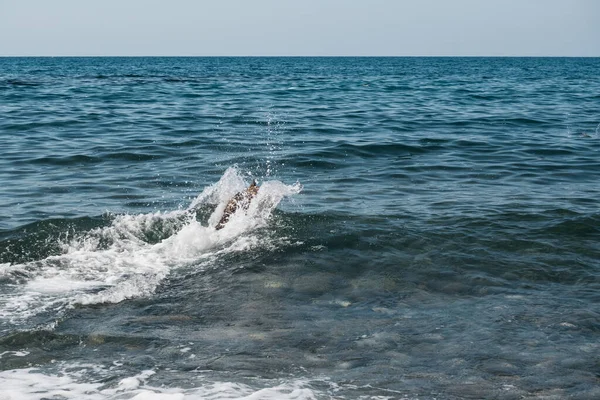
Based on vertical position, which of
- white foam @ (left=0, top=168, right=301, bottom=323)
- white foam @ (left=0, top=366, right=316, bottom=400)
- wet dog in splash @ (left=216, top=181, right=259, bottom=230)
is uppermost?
wet dog in splash @ (left=216, top=181, right=259, bottom=230)

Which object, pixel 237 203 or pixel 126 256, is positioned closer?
pixel 126 256

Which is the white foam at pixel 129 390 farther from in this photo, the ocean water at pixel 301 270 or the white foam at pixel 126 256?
the white foam at pixel 126 256

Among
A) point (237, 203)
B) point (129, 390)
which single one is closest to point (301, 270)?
point (237, 203)

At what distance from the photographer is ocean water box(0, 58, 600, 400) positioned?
616 centimetres

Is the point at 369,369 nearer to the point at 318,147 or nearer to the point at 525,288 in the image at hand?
the point at 525,288

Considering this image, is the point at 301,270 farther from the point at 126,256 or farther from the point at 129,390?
the point at 129,390

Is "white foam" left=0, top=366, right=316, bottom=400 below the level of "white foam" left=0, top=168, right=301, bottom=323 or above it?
below

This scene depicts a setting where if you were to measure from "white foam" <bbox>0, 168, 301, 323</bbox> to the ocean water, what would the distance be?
41 millimetres

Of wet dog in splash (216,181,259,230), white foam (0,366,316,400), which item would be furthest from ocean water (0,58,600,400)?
wet dog in splash (216,181,259,230)

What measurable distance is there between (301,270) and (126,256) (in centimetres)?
255

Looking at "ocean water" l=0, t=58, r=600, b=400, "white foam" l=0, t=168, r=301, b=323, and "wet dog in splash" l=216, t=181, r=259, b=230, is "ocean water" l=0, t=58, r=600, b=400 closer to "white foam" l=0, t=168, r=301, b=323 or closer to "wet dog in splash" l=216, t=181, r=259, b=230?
"white foam" l=0, t=168, r=301, b=323

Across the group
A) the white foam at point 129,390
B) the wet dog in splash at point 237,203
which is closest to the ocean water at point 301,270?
the white foam at point 129,390

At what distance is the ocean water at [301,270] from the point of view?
20.2 ft

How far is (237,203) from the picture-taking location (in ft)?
37.7
